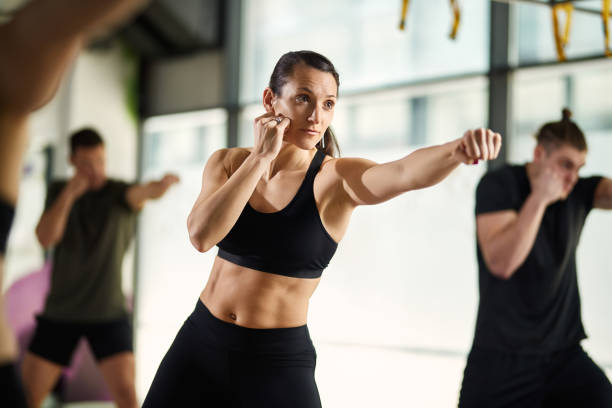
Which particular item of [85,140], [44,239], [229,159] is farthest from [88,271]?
[229,159]

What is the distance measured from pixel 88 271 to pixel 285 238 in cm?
172

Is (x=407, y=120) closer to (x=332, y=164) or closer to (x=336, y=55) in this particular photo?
(x=336, y=55)

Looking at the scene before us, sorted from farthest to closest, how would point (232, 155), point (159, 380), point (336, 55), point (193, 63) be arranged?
1. point (193, 63)
2. point (336, 55)
3. point (232, 155)
4. point (159, 380)

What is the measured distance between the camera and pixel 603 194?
2.17m

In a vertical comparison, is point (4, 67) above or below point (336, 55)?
below

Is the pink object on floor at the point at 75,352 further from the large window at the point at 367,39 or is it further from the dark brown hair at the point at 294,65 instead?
the dark brown hair at the point at 294,65

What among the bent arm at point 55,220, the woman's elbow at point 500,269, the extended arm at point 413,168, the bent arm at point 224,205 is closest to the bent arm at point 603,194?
the woman's elbow at point 500,269

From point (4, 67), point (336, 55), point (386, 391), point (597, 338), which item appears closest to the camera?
point (4, 67)

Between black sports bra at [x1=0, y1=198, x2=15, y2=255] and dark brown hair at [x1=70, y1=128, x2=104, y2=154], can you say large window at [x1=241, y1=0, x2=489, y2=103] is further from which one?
black sports bra at [x1=0, y1=198, x2=15, y2=255]

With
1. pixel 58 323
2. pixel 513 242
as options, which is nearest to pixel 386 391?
pixel 58 323

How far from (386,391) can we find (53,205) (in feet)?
7.21

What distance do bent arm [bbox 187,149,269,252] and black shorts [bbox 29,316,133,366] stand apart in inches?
62.1

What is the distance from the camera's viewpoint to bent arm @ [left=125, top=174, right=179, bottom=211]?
2791 mm

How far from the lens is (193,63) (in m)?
4.93
